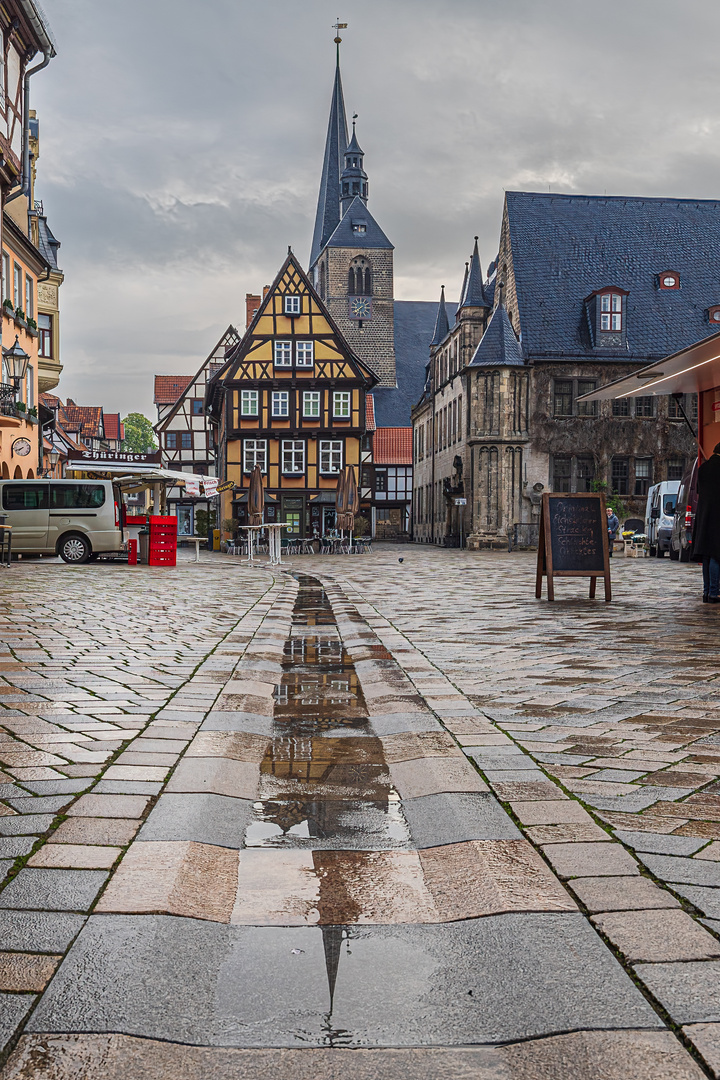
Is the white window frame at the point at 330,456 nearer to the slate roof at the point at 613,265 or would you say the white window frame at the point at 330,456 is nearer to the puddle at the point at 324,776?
the slate roof at the point at 613,265

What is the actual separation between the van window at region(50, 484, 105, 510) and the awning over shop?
12.4m

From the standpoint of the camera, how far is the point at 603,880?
2793mm

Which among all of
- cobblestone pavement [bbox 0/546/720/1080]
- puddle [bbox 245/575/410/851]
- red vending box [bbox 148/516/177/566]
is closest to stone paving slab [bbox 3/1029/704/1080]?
cobblestone pavement [bbox 0/546/720/1080]

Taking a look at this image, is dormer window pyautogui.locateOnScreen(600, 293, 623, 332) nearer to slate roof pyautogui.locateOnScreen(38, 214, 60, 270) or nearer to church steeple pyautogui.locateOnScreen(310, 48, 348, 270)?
slate roof pyautogui.locateOnScreen(38, 214, 60, 270)

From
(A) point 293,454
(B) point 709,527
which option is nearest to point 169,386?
(A) point 293,454

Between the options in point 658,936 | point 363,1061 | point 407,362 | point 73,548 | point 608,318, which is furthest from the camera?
point 407,362

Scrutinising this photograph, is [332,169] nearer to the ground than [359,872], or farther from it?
farther from it

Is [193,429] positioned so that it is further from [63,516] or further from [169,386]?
[63,516]

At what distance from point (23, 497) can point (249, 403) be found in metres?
21.6

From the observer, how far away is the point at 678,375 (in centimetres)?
1393

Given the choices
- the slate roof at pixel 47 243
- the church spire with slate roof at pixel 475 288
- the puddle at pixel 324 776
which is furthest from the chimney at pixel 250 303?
the puddle at pixel 324 776

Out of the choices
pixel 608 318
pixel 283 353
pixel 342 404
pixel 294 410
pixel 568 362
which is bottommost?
pixel 294 410

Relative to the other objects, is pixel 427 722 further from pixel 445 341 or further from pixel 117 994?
pixel 445 341

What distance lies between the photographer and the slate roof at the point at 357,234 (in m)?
78.6
